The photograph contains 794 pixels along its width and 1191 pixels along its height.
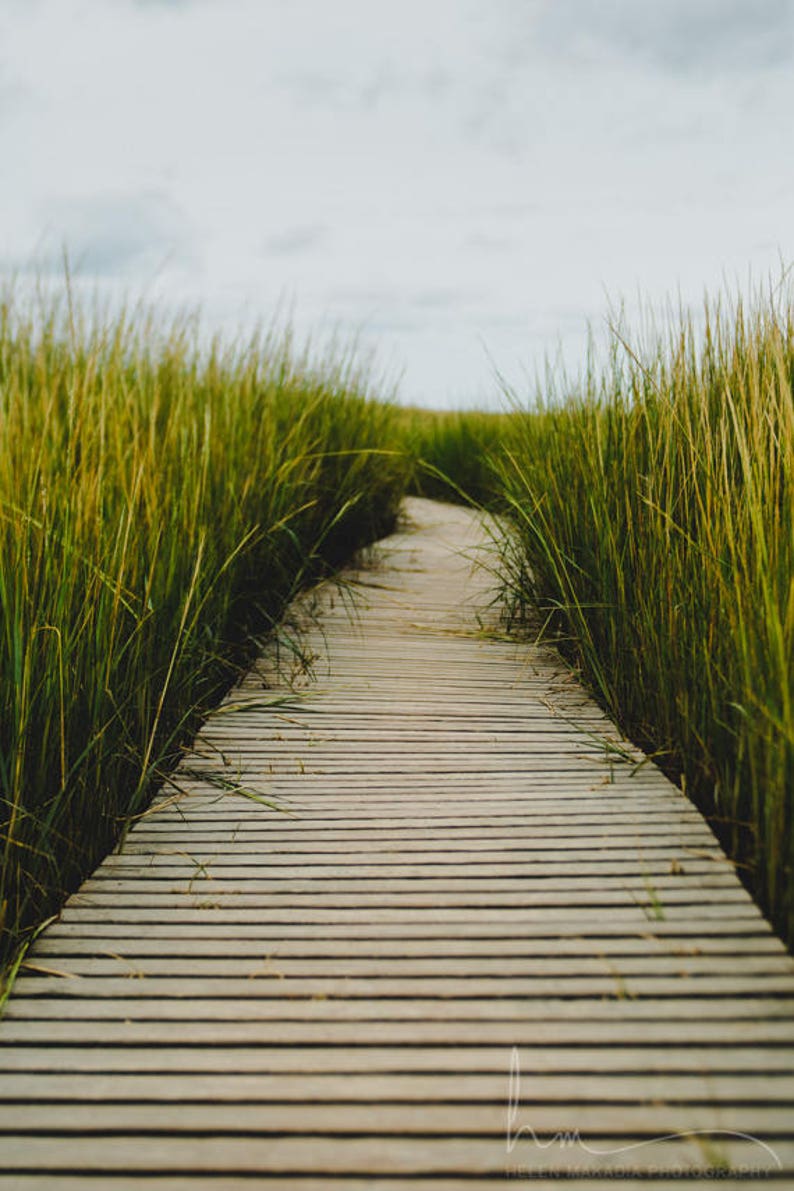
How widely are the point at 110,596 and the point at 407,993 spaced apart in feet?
3.11

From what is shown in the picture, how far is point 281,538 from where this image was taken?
9.98ft

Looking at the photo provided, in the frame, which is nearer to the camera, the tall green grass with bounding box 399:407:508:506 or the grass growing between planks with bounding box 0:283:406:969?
the grass growing between planks with bounding box 0:283:406:969

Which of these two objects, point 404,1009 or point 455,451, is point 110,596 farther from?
point 455,451

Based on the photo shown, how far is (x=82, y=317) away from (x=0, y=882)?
2.16 meters

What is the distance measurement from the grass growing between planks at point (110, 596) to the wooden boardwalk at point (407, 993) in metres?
0.13

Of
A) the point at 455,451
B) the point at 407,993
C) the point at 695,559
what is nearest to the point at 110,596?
the point at 407,993

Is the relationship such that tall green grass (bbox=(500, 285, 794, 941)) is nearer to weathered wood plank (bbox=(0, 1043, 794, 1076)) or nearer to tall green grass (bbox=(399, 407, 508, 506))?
weathered wood plank (bbox=(0, 1043, 794, 1076))

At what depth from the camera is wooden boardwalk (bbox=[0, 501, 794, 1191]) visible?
1004mm

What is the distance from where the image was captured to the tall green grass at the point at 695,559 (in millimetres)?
Answer: 1394

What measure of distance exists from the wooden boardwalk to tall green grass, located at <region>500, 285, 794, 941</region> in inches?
4.6
